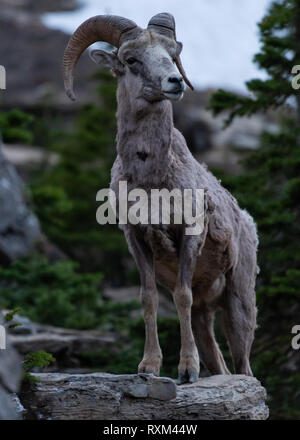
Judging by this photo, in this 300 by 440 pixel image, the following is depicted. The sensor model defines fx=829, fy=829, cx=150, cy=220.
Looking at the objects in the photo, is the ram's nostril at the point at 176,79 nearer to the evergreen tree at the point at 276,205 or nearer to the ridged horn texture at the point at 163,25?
the ridged horn texture at the point at 163,25

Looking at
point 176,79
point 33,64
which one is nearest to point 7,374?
point 176,79

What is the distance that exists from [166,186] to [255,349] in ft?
15.9

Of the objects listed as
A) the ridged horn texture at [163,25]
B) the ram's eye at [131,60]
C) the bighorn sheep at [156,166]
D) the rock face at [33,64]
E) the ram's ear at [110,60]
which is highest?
the rock face at [33,64]

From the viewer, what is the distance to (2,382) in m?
5.07

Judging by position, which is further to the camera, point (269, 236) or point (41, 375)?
point (269, 236)

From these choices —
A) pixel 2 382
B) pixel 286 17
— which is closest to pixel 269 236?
pixel 286 17

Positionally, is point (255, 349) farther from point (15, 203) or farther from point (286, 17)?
point (15, 203)

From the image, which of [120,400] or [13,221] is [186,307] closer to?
[120,400]

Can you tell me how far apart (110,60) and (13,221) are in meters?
9.69

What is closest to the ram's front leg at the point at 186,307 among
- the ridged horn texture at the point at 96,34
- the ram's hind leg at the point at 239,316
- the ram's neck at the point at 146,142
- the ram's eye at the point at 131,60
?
the ram's neck at the point at 146,142

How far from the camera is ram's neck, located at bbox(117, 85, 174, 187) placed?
7445 millimetres

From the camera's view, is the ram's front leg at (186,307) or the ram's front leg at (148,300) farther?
the ram's front leg at (148,300)

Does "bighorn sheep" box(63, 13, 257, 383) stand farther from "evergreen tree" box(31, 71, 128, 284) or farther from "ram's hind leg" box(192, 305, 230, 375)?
"evergreen tree" box(31, 71, 128, 284)

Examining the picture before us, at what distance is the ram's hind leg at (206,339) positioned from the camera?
28.4ft
